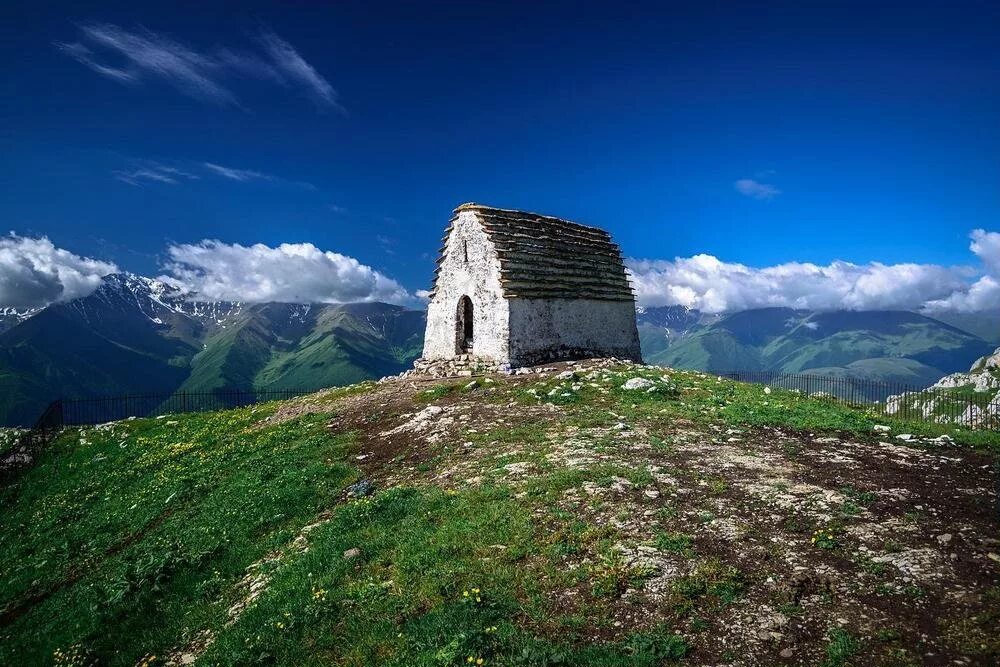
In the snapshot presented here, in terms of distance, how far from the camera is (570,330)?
3014cm

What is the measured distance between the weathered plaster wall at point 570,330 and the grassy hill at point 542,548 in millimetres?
9649

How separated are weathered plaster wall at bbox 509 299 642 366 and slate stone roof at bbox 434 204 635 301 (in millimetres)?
544

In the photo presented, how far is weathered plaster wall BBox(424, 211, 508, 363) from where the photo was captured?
91.1 feet

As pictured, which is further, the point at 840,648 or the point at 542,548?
the point at 542,548

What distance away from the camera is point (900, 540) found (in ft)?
26.5

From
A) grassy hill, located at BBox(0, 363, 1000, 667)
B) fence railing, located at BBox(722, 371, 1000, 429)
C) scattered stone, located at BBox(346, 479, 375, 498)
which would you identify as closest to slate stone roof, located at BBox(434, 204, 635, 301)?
fence railing, located at BBox(722, 371, 1000, 429)

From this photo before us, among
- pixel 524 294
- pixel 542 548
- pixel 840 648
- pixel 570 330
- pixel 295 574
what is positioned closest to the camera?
pixel 840 648

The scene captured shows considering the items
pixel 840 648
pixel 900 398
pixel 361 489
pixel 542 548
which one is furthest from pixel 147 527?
pixel 900 398

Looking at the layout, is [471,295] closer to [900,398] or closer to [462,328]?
[462,328]

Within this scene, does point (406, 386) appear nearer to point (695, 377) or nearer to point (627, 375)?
point (627, 375)

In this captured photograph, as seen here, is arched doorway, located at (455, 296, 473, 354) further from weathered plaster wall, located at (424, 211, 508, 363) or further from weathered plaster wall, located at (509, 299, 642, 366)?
weathered plaster wall, located at (509, 299, 642, 366)

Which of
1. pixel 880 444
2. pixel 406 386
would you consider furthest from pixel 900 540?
pixel 406 386

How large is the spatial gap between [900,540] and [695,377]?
1596cm

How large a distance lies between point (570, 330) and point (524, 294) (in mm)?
4049
